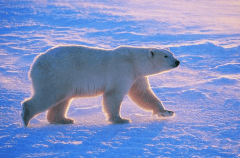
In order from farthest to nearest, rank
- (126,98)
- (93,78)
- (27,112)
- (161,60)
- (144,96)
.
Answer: (126,98) → (144,96) → (161,60) → (93,78) → (27,112)

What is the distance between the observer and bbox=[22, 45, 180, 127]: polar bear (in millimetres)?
3885

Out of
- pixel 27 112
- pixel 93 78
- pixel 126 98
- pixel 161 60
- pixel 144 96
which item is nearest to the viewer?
pixel 27 112

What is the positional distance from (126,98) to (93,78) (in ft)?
4.38

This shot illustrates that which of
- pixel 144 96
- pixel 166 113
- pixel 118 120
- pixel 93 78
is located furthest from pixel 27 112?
pixel 166 113

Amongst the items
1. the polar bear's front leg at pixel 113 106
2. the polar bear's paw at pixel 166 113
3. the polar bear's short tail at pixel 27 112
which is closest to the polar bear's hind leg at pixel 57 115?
the polar bear's short tail at pixel 27 112

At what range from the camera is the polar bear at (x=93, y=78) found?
3.88 meters

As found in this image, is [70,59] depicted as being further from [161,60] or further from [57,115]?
[161,60]

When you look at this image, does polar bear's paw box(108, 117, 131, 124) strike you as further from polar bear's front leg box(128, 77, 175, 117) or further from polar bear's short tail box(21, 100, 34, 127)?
polar bear's short tail box(21, 100, 34, 127)

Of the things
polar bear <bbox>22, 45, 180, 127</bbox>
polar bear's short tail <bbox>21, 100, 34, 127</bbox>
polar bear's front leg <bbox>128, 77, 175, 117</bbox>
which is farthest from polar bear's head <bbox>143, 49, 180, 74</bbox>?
polar bear's short tail <bbox>21, 100, 34, 127</bbox>

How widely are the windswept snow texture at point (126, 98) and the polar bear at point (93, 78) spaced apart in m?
0.24

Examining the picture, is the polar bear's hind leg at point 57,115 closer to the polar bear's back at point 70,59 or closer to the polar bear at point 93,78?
the polar bear at point 93,78

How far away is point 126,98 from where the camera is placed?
17.6ft

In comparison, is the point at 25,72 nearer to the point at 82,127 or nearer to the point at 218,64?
the point at 82,127

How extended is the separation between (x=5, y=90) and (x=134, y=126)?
277 cm
